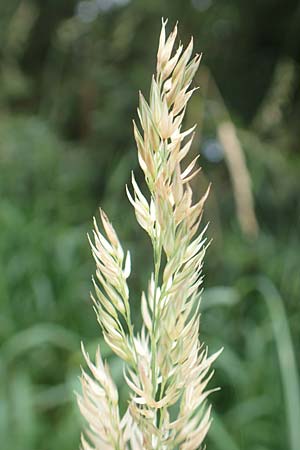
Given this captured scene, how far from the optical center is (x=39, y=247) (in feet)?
7.48

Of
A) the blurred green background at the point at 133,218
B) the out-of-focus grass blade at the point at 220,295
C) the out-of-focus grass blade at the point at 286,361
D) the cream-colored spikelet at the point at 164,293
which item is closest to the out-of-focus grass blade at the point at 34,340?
the blurred green background at the point at 133,218

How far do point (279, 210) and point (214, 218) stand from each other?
32 cm

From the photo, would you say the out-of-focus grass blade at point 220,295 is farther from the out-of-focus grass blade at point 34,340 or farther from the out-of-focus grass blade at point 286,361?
the out-of-focus grass blade at point 34,340

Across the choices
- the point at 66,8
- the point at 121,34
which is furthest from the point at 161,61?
the point at 66,8

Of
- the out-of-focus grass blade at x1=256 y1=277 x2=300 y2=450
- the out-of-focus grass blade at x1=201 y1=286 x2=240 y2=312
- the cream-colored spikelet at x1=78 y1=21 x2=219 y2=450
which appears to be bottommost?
the cream-colored spikelet at x1=78 y1=21 x2=219 y2=450

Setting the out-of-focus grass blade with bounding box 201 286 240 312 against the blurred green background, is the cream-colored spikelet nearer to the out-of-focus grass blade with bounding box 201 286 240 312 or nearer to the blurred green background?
the blurred green background

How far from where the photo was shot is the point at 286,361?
1399mm

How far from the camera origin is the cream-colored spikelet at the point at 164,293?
0.88 ft

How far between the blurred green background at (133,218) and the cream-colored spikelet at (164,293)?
3.24 feet

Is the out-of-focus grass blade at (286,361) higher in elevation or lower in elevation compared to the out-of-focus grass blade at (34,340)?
lower

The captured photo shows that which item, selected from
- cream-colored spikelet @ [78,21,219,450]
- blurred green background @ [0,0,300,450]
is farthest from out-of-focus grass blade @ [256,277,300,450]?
cream-colored spikelet @ [78,21,219,450]

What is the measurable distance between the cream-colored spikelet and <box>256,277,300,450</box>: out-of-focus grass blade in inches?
38.3

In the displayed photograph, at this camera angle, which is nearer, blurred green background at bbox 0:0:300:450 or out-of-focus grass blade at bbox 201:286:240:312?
blurred green background at bbox 0:0:300:450

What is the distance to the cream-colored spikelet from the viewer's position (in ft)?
0.88
